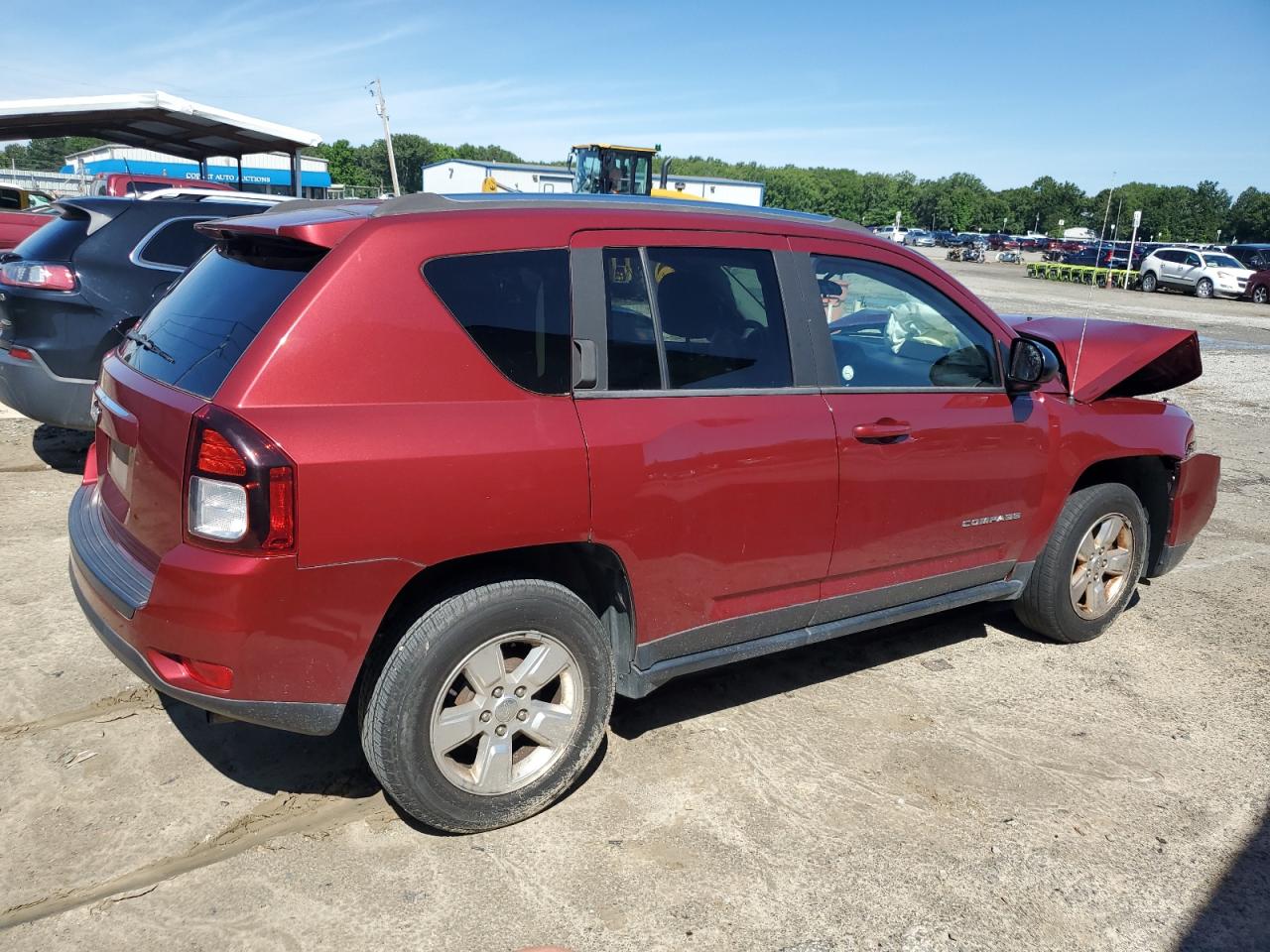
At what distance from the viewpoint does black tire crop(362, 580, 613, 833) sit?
2.78m

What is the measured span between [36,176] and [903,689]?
4409cm

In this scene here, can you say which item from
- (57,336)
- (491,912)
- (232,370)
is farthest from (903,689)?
(57,336)

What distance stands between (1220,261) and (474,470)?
36.3m

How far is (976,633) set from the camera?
492cm

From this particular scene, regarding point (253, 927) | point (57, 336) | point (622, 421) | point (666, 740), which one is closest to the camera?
point (253, 927)

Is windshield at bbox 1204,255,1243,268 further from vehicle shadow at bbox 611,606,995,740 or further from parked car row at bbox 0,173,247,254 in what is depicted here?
vehicle shadow at bbox 611,606,995,740

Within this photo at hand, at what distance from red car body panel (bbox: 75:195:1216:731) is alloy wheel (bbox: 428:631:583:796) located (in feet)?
1.02

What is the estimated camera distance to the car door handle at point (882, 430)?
11.7ft

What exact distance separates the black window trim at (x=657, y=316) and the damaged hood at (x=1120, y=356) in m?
1.57

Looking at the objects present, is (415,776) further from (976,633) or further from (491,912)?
(976,633)

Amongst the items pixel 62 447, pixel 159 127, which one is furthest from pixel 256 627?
pixel 159 127

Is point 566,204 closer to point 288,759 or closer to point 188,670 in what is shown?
point 188,670

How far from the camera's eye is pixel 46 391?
608 cm

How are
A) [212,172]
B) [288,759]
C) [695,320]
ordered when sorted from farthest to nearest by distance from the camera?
[212,172]
[288,759]
[695,320]
